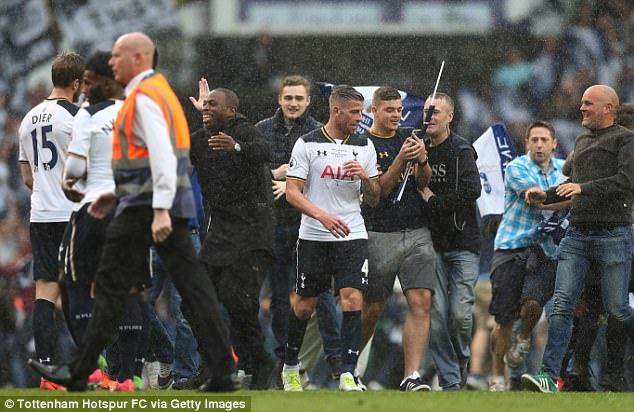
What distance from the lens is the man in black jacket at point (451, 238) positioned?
995cm

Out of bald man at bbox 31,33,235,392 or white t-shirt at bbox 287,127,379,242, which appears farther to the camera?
white t-shirt at bbox 287,127,379,242

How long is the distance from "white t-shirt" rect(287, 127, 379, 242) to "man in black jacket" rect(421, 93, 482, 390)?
62cm

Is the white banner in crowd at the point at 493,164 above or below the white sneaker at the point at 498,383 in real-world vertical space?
above

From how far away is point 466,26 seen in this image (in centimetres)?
1320

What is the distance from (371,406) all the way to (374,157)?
249 cm

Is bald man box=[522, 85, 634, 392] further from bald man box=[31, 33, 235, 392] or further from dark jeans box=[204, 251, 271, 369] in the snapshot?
bald man box=[31, 33, 235, 392]

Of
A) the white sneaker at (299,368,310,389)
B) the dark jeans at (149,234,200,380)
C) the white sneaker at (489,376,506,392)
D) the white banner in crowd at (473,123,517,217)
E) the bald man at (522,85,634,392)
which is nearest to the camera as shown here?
the bald man at (522,85,634,392)

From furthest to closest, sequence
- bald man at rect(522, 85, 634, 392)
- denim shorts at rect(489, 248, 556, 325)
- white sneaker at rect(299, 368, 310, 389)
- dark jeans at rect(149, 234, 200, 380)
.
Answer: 1. denim shorts at rect(489, 248, 556, 325)
2. white sneaker at rect(299, 368, 310, 389)
3. dark jeans at rect(149, 234, 200, 380)
4. bald man at rect(522, 85, 634, 392)

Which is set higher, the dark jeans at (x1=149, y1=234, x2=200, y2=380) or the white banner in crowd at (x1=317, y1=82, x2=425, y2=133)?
the white banner in crowd at (x1=317, y1=82, x2=425, y2=133)

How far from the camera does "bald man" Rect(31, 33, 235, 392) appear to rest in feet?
24.5

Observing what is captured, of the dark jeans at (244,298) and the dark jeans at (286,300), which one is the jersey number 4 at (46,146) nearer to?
the dark jeans at (244,298)

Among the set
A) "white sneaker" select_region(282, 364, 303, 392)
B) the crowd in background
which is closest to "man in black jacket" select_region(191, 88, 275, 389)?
"white sneaker" select_region(282, 364, 303, 392)

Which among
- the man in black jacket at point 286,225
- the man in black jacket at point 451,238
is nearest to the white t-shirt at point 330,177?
the man in black jacket at point 451,238

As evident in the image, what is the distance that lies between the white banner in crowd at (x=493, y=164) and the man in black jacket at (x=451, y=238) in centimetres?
90
